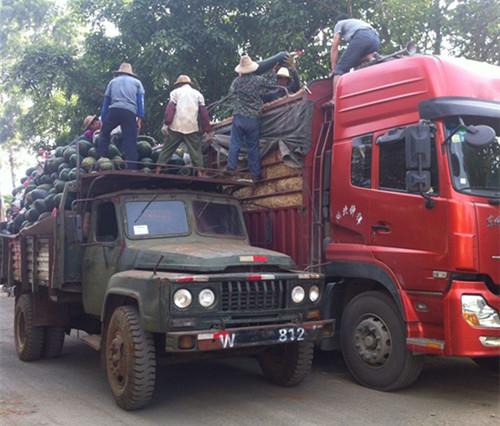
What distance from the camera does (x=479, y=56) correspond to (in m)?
11.9

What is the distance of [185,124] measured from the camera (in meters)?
8.20

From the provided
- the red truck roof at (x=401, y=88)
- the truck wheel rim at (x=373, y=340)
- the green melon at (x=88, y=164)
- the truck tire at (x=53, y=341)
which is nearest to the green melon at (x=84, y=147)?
the green melon at (x=88, y=164)

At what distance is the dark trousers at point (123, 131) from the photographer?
788 cm

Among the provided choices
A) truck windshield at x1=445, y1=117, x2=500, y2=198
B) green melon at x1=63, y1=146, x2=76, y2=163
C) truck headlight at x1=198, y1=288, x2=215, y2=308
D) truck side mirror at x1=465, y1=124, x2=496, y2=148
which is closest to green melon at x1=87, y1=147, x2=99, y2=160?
green melon at x1=63, y1=146, x2=76, y2=163

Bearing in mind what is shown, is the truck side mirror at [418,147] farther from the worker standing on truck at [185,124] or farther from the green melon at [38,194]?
the green melon at [38,194]

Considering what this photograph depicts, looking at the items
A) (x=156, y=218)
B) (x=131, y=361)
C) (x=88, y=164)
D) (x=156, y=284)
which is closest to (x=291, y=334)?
(x=156, y=284)

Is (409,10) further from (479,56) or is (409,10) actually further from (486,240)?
(486,240)

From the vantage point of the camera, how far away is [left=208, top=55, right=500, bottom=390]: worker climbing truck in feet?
17.6

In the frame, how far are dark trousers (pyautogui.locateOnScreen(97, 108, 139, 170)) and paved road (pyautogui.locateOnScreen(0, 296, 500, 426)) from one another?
2845 millimetres

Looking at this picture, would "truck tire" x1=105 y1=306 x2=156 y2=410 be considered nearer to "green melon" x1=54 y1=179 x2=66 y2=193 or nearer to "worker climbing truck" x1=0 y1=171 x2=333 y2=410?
"worker climbing truck" x1=0 y1=171 x2=333 y2=410

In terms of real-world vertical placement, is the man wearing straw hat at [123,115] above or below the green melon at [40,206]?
above

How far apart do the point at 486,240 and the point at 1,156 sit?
108ft

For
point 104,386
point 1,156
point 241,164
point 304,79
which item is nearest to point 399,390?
point 104,386

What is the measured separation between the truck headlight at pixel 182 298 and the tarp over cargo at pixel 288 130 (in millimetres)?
2637
